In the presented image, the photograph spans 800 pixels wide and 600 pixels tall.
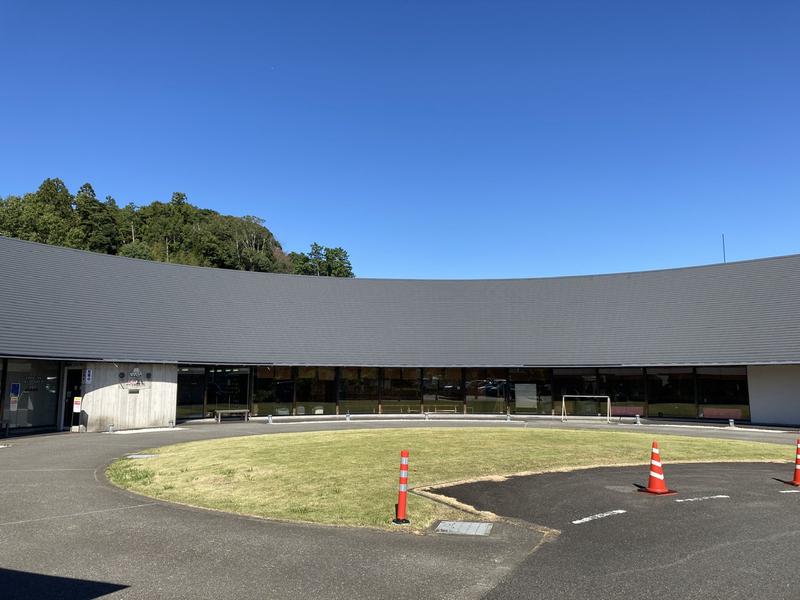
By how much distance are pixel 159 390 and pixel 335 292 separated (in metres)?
14.0

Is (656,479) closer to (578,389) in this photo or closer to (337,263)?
(578,389)

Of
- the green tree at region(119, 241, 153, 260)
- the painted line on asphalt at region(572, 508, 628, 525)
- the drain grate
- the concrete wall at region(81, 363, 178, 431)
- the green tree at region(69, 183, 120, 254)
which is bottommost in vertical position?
the painted line on asphalt at region(572, 508, 628, 525)

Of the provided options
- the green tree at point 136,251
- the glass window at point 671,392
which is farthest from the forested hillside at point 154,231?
the glass window at point 671,392

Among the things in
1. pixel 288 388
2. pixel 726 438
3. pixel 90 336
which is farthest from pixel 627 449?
pixel 90 336

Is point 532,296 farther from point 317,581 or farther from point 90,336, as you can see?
point 317,581

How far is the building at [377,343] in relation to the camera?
82.8ft

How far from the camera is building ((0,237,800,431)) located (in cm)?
2523

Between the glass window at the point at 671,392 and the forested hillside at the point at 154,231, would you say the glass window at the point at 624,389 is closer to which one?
the glass window at the point at 671,392

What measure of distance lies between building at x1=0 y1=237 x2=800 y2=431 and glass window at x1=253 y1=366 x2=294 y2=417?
8cm

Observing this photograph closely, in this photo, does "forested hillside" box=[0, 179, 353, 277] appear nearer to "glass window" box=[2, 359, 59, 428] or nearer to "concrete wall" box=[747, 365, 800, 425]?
"glass window" box=[2, 359, 59, 428]

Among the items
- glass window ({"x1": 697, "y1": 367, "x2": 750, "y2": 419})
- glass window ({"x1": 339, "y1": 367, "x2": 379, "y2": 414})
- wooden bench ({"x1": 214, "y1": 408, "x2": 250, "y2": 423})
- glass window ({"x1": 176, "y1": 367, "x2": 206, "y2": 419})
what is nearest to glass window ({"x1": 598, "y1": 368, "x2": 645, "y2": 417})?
glass window ({"x1": 697, "y1": 367, "x2": 750, "y2": 419})

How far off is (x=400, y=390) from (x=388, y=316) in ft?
16.3

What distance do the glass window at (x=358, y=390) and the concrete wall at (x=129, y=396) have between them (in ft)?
30.2

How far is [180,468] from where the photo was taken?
14508 mm
